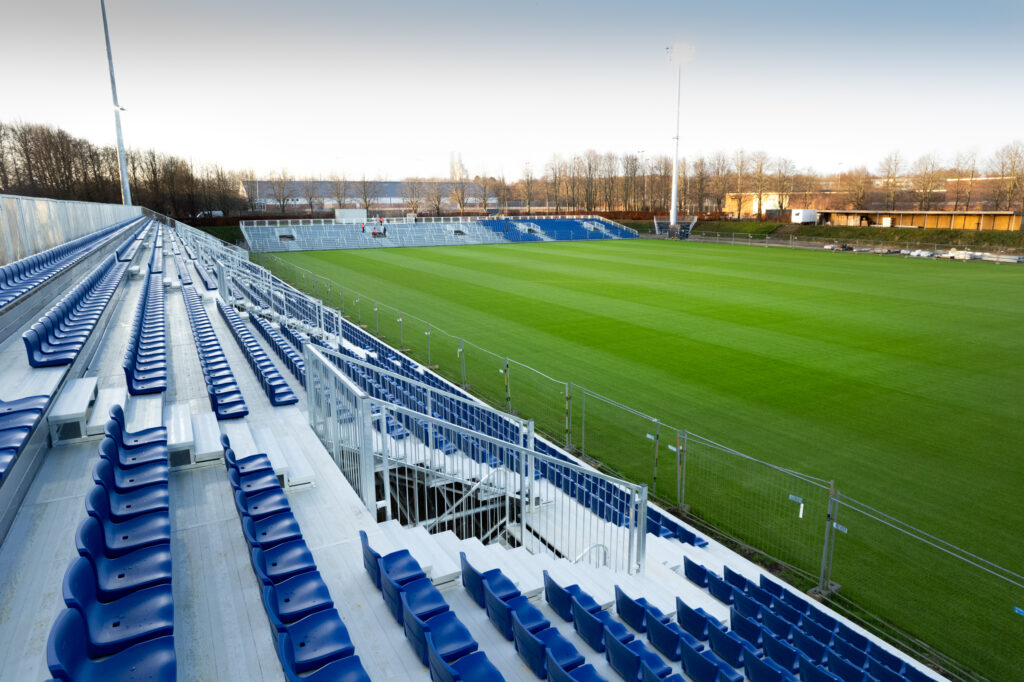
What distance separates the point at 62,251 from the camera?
50.1ft

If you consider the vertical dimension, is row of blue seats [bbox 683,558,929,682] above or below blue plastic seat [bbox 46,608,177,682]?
below

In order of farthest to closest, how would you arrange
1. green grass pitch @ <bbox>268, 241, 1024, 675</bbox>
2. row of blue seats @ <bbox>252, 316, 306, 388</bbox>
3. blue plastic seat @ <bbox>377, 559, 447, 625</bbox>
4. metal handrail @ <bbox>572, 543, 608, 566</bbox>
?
row of blue seats @ <bbox>252, 316, 306, 388</bbox>, green grass pitch @ <bbox>268, 241, 1024, 675</bbox>, metal handrail @ <bbox>572, 543, 608, 566</bbox>, blue plastic seat @ <bbox>377, 559, 447, 625</bbox>

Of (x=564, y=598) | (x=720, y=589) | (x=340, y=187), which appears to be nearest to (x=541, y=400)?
(x=720, y=589)

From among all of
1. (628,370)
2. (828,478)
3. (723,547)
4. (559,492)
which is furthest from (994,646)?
(628,370)

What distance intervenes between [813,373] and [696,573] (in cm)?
1133

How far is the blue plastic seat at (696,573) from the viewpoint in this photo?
7.54 meters

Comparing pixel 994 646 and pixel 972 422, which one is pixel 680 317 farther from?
pixel 994 646

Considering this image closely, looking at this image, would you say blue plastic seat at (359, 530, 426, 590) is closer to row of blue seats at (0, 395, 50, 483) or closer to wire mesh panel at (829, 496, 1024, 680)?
row of blue seats at (0, 395, 50, 483)

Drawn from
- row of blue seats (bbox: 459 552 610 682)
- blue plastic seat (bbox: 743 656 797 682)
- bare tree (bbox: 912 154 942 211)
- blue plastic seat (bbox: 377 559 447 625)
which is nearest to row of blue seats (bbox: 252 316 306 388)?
row of blue seats (bbox: 459 552 610 682)

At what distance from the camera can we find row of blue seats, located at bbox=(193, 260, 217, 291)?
67.1 feet

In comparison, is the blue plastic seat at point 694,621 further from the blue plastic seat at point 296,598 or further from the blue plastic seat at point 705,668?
the blue plastic seat at point 296,598

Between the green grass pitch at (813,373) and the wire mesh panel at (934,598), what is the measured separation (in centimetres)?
4

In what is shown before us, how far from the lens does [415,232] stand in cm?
6575

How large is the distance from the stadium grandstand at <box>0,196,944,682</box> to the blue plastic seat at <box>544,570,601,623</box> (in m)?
0.03
